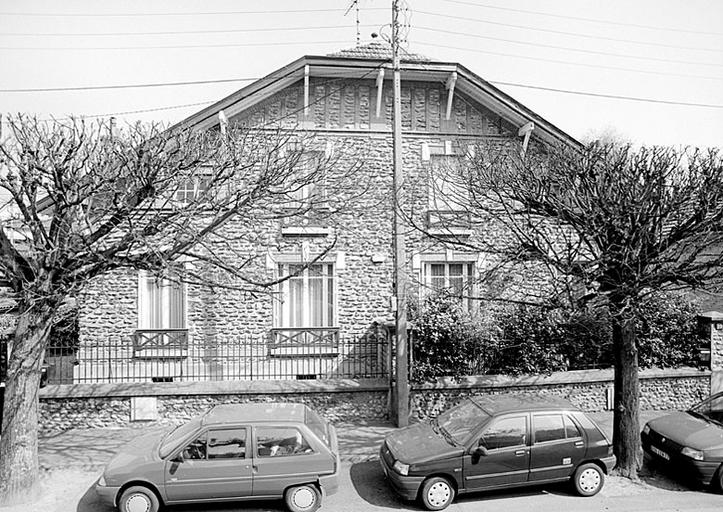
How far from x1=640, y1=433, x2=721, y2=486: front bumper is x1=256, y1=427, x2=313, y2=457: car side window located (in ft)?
19.4

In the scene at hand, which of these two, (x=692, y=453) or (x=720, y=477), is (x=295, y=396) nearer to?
(x=692, y=453)

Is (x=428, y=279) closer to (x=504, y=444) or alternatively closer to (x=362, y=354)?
(x=362, y=354)

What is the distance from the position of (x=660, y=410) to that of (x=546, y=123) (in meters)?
7.47

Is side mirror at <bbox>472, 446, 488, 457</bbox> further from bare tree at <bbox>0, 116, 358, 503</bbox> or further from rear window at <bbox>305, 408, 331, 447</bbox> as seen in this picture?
bare tree at <bbox>0, 116, 358, 503</bbox>

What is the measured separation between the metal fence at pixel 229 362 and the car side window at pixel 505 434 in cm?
408

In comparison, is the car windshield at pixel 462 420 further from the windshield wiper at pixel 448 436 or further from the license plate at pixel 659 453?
the license plate at pixel 659 453

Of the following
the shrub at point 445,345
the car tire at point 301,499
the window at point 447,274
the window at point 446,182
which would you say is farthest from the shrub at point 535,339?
the car tire at point 301,499

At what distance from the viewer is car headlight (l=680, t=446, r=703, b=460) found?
8.67 m

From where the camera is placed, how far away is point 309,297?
1473 cm

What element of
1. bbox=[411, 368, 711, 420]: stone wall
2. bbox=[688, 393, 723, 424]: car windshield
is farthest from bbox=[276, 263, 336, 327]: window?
bbox=[688, 393, 723, 424]: car windshield

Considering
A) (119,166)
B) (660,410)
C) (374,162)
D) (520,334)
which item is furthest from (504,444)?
(374,162)

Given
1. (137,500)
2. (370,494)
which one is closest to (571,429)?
(370,494)

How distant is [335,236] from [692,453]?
9.08m

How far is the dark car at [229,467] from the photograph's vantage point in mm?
7574
